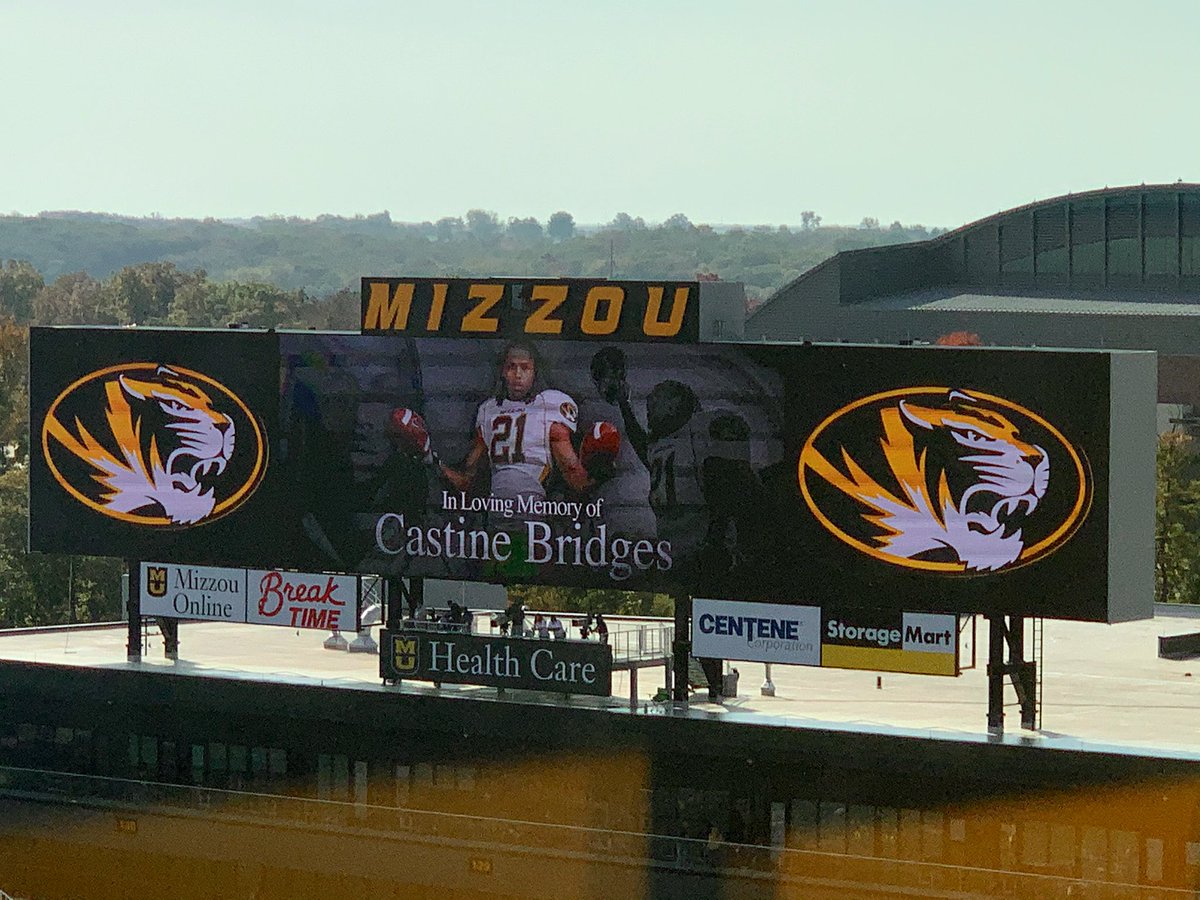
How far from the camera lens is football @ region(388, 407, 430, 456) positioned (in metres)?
56.5

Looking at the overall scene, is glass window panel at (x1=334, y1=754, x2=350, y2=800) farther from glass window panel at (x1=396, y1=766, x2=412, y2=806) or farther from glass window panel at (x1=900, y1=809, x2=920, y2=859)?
glass window panel at (x1=900, y1=809, x2=920, y2=859)

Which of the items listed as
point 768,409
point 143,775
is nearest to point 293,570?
point 143,775

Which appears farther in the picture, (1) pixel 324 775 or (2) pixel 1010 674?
(1) pixel 324 775

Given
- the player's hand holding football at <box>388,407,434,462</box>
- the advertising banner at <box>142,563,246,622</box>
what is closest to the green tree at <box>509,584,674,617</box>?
the advertising banner at <box>142,563,246,622</box>

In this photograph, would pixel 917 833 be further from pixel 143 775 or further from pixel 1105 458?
pixel 143 775

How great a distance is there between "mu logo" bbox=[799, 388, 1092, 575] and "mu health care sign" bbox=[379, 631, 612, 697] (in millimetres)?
6172

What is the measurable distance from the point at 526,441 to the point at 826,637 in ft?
26.7

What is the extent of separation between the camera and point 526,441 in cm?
5547

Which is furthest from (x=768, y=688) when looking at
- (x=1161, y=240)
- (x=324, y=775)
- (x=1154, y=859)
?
(x=1161, y=240)

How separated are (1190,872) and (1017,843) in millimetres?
3590

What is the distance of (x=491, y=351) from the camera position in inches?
2200

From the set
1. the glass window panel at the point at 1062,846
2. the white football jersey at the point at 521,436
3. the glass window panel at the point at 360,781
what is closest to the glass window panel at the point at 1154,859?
the glass window panel at the point at 1062,846

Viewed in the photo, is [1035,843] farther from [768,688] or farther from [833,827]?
[768,688]

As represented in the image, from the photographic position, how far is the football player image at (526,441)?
2163 inches
